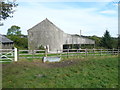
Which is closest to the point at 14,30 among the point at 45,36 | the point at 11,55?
the point at 45,36

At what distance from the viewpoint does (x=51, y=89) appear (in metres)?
6.95

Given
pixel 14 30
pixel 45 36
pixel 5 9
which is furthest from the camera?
pixel 14 30

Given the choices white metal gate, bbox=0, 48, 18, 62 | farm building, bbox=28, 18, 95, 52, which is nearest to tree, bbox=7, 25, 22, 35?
farm building, bbox=28, 18, 95, 52

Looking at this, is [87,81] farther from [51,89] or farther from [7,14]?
[7,14]

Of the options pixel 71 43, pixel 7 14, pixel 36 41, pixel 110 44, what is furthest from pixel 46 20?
pixel 7 14

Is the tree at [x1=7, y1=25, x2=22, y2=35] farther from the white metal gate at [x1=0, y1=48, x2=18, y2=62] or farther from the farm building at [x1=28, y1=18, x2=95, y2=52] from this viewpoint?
the white metal gate at [x1=0, y1=48, x2=18, y2=62]

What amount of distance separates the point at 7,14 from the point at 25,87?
8428 mm

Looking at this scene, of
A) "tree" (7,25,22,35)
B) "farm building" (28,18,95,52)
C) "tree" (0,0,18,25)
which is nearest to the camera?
"tree" (0,0,18,25)

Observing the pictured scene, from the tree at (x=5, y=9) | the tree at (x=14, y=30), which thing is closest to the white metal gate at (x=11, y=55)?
the tree at (x=5, y=9)

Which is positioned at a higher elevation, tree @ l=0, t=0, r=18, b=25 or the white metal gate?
tree @ l=0, t=0, r=18, b=25

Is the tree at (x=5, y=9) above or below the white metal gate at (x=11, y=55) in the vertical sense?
above

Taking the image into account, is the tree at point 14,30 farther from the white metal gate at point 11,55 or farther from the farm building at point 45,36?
the white metal gate at point 11,55

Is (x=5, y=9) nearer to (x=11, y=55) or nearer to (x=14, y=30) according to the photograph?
(x=11, y=55)

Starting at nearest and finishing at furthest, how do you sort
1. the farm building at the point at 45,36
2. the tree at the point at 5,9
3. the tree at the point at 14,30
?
the tree at the point at 5,9, the farm building at the point at 45,36, the tree at the point at 14,30
